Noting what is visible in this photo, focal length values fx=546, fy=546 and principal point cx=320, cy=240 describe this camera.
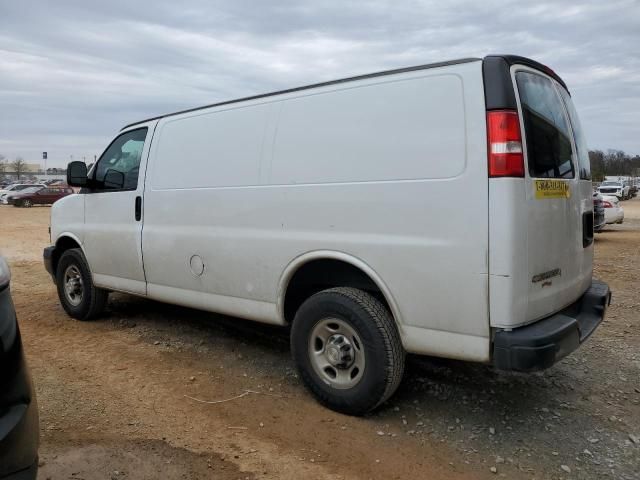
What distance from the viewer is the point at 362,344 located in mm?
3465

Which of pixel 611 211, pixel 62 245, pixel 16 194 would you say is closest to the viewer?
pixel 62 245

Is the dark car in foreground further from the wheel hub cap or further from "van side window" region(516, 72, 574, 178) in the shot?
→ "van side window" region(516, 72, 574, 178)

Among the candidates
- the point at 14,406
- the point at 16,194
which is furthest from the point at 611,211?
the point at 16,194

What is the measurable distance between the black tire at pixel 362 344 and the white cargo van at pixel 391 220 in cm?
1

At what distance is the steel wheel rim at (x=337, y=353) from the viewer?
3562mm

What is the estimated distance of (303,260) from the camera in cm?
378

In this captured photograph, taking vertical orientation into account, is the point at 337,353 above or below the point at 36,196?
below

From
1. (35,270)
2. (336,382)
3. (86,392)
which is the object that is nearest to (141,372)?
(86,392)

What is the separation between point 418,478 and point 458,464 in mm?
289

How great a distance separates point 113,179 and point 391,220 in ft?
11.1

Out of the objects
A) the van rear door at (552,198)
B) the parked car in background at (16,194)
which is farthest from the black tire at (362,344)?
the parked car in background at (16,194)

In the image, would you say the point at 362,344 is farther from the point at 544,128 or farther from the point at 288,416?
the point at 544,128

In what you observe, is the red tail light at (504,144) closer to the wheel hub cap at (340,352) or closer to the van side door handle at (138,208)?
the wheel hub cap at (340,352)

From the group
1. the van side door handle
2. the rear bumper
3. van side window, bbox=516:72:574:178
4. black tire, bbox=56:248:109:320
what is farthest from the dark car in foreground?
black tire, bbox=56:248:109:320
